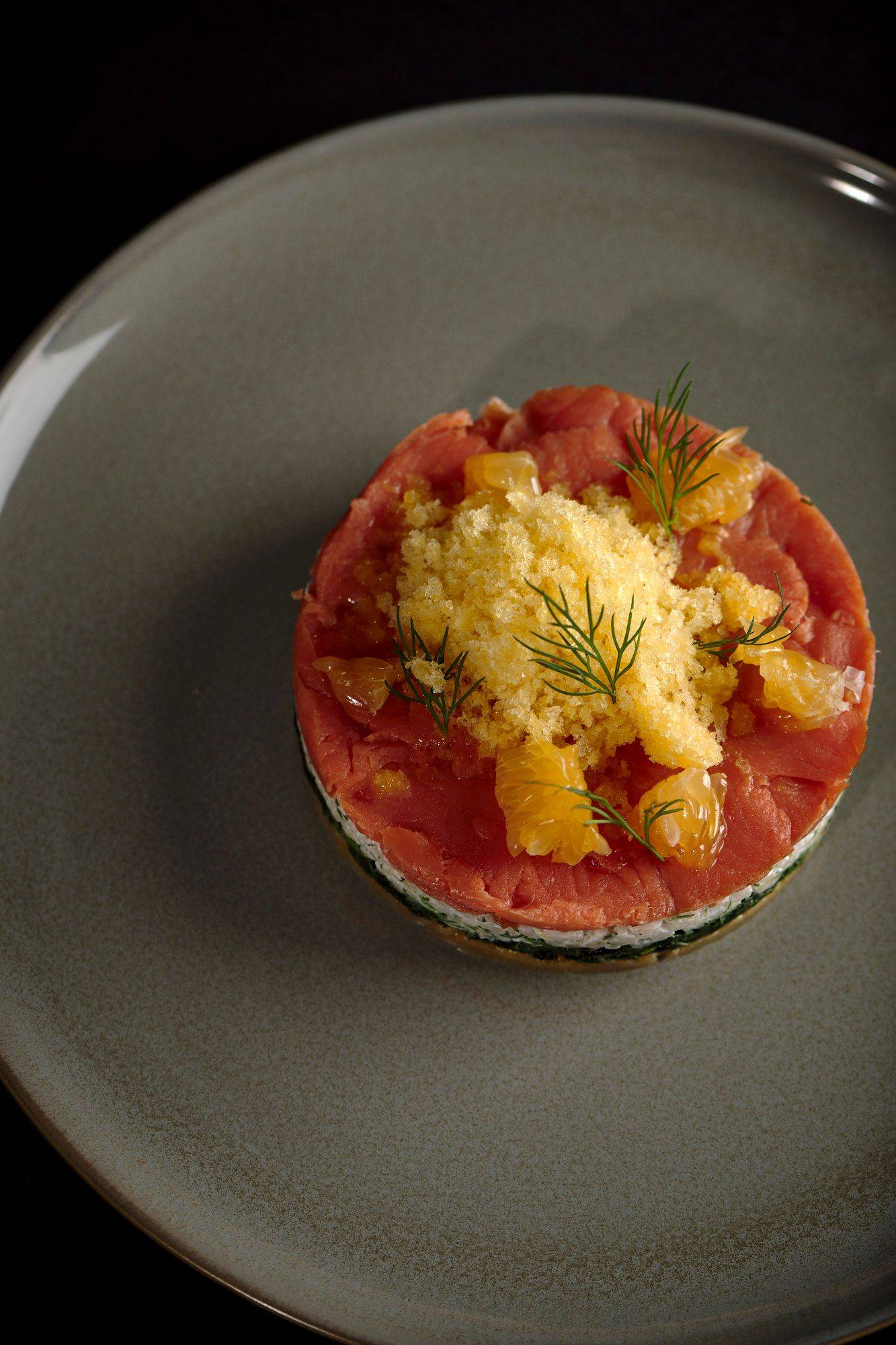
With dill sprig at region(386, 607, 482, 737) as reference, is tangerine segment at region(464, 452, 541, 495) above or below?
above

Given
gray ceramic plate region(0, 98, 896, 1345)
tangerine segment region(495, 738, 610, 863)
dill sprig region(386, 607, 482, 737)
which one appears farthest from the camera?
gray ceramic plate region(0, 98, 896, 1345)

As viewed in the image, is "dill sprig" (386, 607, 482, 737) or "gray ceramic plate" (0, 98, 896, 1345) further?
"gray ceramic plate" (0, 98, 896, 1345)

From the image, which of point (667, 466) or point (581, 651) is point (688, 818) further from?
point (667, 466)

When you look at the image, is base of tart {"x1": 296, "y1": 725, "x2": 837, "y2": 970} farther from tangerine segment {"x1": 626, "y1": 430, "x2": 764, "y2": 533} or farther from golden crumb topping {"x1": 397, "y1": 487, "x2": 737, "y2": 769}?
tangerine segment {"x1": 626, "y1": 430, "x2": 764, "y2": 533}

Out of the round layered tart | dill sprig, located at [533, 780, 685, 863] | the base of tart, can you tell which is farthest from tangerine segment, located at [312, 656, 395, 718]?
dill sprig, located at [533, 780, 685, 863]

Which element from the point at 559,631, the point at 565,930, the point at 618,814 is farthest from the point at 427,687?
the point at 565,930

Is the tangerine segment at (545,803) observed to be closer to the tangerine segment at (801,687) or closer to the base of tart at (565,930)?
the base of tart at (565,930)

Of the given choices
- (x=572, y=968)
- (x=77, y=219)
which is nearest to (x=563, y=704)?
(x=572, y=968)

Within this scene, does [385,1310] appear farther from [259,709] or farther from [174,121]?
[174,121]
